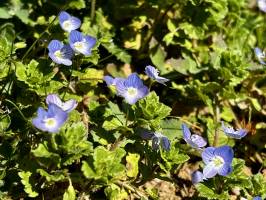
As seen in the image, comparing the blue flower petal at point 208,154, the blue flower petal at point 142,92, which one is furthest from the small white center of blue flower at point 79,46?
the blue flower petal at point 208,154

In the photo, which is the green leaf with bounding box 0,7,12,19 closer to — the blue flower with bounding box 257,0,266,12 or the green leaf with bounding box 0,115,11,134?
the green leaf with bounding box 0,115,11,134

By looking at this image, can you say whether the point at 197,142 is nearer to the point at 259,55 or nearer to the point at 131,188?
the point at 131,188

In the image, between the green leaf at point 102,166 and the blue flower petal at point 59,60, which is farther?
the blue flower petal at point 59,60

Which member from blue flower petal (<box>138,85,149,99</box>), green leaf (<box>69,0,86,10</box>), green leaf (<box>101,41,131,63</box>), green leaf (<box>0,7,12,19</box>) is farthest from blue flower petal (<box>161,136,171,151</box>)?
green leaf (<box>0,7,12,19</box>)

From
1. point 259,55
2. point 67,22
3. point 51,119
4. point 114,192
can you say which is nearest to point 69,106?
point 51,119

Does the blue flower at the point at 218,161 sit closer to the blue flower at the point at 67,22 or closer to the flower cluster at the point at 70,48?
the flower cluster at the point at 70,48

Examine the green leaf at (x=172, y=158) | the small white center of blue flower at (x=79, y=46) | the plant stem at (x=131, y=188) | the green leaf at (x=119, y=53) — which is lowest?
the plant stem at (x=131, y=188)

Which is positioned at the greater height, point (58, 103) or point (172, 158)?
point (58, 103)
